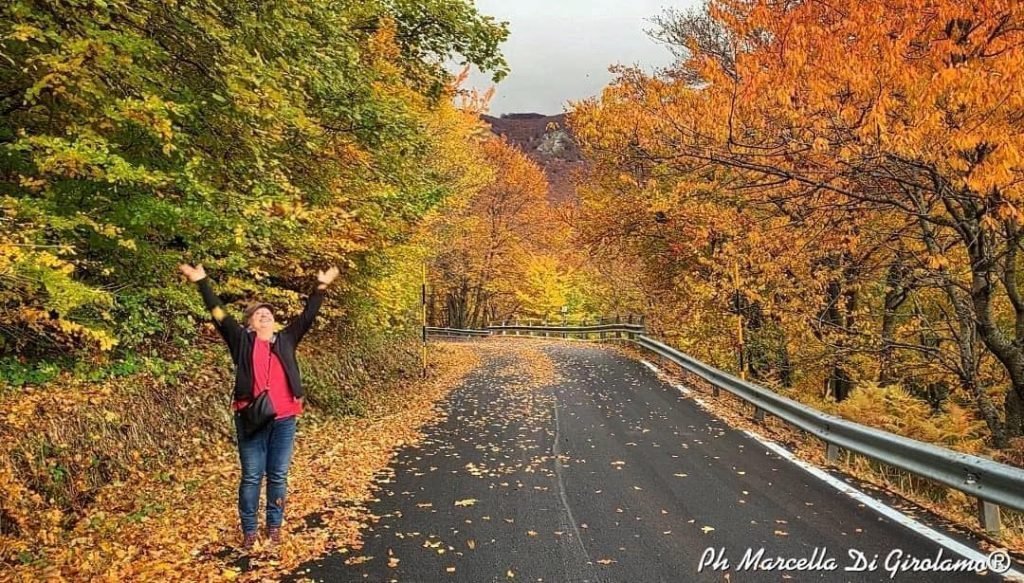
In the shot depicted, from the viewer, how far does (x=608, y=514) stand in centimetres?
536

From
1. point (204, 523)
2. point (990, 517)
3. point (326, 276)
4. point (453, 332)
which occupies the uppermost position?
point (326, 276)

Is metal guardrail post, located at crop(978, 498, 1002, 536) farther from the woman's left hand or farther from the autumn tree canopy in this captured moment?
the woman's left hand

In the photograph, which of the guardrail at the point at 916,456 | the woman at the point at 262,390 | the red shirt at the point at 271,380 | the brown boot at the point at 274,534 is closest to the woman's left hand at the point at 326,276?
the woman at the point at 262,390

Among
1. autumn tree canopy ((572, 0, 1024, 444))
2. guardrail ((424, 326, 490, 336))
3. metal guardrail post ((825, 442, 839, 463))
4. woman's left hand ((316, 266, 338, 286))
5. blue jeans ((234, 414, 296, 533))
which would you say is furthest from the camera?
guardrail ((424, 326, 490, 336))

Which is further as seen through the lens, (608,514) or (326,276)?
(608,514)

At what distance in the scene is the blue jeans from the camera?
4605mm

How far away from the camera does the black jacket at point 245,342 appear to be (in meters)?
4.48

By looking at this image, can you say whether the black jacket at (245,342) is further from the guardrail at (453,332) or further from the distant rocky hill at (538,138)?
the distant rocky hill at (538,138)

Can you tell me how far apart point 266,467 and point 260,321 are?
113 centimetres

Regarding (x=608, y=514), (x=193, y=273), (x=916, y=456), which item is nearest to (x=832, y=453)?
(x=916, y=456)

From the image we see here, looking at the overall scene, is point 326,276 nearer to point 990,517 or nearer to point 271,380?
point 271,380

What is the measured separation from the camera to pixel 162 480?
6281 mm

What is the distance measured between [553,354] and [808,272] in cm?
1162

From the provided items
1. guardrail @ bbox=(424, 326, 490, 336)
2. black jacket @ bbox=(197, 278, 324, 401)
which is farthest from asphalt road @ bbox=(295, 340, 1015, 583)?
guardrail @ bbox=(424, 326, 490, 336)
